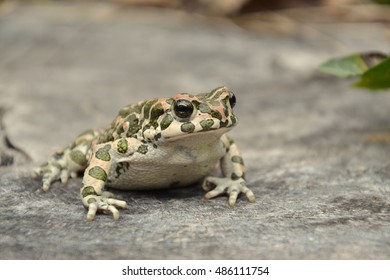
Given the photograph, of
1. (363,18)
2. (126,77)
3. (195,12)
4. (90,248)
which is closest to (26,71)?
(126,77)

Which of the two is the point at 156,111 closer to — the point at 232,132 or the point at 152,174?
the point at 152,174

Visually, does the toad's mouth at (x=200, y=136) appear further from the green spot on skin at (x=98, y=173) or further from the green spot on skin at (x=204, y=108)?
the green spot on skin at (x=98, y=173)

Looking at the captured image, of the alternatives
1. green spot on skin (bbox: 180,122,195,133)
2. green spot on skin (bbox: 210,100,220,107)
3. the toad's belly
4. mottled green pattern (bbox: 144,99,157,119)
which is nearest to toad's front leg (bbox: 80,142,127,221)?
the toad's belly

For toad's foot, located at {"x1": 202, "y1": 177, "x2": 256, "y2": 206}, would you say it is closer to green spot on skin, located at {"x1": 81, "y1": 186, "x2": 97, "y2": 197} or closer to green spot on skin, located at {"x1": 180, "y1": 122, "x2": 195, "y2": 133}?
green spot on skin, located at {"x1": 180, "y1": 122, "x2": 195, "y2": 133}

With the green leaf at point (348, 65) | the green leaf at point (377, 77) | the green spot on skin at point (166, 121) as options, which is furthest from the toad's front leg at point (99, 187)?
the green leaf at point (377, 77)

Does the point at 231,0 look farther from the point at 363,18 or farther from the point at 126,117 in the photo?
the point at 126,117

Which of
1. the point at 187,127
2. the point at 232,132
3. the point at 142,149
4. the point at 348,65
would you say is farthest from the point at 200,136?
the point at 232,132
